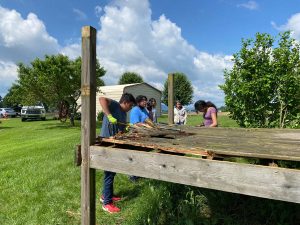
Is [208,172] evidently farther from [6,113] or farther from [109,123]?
[6,113]

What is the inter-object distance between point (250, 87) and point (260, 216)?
320 centimetres

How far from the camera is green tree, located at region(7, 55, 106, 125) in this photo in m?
24.1

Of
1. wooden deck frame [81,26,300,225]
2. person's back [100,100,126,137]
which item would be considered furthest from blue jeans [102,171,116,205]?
wooden deck frame [81,26,300,225]

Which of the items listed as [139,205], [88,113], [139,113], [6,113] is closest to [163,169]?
[88,113]

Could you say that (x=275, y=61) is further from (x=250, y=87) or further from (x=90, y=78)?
(x=90, y=78)

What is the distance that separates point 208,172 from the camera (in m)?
Result: 2.72

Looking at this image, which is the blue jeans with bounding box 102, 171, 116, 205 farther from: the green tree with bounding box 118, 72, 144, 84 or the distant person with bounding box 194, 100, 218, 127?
the green tree with bounding box 118, 72, 144, 84

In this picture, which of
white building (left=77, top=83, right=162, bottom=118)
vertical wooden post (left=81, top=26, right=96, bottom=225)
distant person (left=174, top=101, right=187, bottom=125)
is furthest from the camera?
white building (left=77, top=83, right=162, bottom=118)

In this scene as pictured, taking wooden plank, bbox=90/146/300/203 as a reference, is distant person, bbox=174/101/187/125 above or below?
above

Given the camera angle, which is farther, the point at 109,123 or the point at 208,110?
the point at 208,110

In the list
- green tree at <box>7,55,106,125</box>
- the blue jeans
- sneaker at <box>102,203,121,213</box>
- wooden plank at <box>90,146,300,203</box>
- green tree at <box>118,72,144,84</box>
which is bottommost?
sneaker at <box>102,203,121,213</box>

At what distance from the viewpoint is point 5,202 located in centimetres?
606

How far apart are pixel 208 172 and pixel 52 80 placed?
22.8 meters

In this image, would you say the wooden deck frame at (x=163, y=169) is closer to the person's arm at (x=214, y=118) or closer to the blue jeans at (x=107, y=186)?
the blue jeans at (x=107, y=186)
